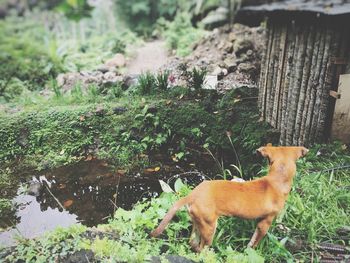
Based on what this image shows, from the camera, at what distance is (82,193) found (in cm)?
603

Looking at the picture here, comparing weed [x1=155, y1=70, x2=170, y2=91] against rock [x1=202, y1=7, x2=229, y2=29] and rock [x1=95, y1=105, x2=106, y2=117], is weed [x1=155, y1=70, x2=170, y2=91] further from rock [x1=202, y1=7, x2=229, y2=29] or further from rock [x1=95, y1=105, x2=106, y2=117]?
rock [x1=202, y1=7, x2=229, y2=29]

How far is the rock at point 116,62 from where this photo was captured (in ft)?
39.5

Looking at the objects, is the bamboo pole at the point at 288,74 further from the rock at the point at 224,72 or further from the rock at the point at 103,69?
the rock at the point at 103,69

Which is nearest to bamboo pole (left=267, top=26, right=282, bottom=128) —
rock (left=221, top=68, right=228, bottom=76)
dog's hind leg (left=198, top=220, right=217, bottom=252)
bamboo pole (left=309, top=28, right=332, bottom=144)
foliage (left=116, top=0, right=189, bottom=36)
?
bamboo pole (left=309, top=28, right=332, bottom=144)

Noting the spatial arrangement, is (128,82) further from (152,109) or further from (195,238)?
(195,238)

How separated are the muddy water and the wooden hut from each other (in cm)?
199

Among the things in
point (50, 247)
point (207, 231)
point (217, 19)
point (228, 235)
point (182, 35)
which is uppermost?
point (217, 19)

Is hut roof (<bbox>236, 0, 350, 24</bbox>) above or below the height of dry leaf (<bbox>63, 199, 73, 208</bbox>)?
above

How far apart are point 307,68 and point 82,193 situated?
4391 mm

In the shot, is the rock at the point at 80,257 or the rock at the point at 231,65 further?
the rock at the point at 231,65

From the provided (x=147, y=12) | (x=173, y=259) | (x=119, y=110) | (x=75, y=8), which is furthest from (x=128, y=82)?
(x=147, y=12)

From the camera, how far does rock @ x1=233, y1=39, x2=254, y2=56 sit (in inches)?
423

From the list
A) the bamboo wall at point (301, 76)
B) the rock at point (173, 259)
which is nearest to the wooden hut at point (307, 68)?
the bamboo wall at point (301, 76)

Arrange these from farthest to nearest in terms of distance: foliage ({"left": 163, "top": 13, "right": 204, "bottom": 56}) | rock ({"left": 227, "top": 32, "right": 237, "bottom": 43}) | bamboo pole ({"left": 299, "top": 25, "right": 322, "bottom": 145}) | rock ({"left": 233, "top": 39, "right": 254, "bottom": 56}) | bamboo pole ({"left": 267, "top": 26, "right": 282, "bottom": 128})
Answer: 1. foliage ({"left": 163, "top": 13, "right": 204, "bottom": 56})
2. rock ({"left": 227, "top": 32, "right": 237, "bottom": 43})
3. rock ({"left": 233, "top": 39, "right": 254, "bottom": 56})
4. bamboo pole ({"left": 267, "top": 26, "right": 282, "bottom": 128})
5. bamboo pole ({"left": 299, "top": 25, "right": 322, "bottom": 145})
